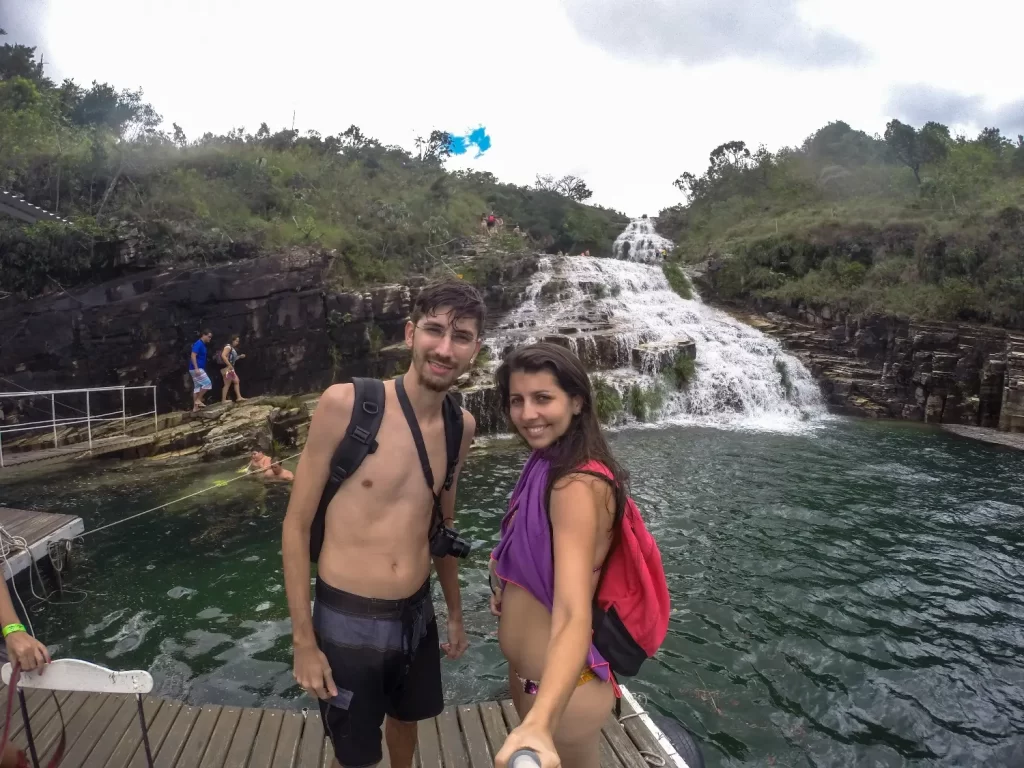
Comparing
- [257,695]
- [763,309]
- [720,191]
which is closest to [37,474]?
[257,695]

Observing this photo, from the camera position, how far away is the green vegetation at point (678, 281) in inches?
840

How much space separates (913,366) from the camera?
607 inches

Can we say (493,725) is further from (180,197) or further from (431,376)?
(180,197)

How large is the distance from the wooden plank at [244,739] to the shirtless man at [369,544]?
1.26m

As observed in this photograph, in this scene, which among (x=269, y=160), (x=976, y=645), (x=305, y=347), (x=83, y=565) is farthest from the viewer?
(x=269, y=160)

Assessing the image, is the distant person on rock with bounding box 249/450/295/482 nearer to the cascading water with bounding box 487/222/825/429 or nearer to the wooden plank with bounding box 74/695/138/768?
the wooden plank with bounding box 74/695/138/768

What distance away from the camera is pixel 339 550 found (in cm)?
210

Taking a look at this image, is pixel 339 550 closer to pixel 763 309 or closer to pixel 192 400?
pixel 192 400

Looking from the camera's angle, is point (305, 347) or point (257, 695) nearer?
point (257, 695)

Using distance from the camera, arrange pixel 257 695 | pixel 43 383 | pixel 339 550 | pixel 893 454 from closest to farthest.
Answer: pixel 339 550 → pixel 257 695 → pixel 893 454 → pixel 43 383

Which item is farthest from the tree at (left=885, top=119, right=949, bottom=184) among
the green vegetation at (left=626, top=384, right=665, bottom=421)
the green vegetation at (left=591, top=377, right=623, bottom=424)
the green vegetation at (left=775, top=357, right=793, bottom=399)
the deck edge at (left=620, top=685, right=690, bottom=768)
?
the deck edge at (left=620, top=685, right=690, bottom=768)

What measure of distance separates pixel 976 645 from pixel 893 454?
22.5ft

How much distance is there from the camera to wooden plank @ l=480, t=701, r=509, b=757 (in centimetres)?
307

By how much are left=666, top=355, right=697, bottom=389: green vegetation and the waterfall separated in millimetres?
150
